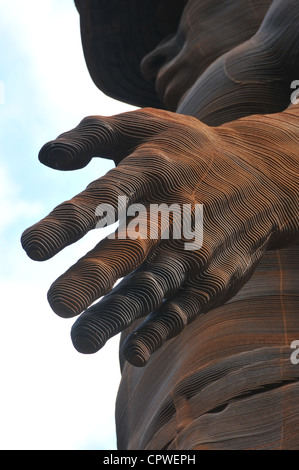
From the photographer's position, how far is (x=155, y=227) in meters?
1.59

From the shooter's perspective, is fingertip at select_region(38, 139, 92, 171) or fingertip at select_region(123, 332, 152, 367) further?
fingertip at select_region(38, 139, 92, 171)

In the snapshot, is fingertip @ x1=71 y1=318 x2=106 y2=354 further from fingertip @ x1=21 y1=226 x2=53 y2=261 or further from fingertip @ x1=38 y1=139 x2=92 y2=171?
fingertip @ x1=38 y1=139 x2=92 y2=171

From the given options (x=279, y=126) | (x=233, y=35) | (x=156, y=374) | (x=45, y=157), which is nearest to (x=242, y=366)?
(x=156, y=374)

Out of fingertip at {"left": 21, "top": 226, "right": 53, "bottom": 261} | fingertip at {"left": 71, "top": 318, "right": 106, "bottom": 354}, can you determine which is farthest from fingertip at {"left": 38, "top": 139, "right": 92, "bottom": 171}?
fingertip at {"left": 71, "top": 318, "right": 106, "bottom": 354}

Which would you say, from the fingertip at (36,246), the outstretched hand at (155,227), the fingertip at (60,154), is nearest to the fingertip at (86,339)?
the outstretched hand at (155,227)

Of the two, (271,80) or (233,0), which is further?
(233,0)

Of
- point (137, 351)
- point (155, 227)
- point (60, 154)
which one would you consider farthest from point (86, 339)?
point (60, 154)

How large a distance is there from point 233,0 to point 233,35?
171mm

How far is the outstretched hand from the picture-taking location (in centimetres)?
148

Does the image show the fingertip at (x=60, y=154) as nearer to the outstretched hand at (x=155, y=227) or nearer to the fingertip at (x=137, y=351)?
the outstretched hand at (x=155, y=227)

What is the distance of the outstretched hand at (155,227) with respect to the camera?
58.2 inches

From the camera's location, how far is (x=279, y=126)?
2.07 metres

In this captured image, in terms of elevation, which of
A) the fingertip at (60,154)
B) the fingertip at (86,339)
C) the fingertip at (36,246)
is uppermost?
the fingertip at (60,154)

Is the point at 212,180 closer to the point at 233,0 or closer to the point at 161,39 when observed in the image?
the point at 233,0
